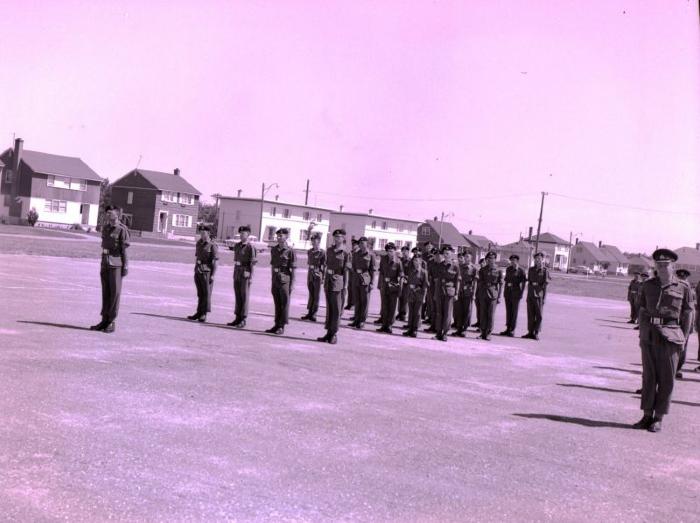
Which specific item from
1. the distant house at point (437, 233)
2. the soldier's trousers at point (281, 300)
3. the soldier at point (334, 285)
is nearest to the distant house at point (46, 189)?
the distant house at point (437, 233)

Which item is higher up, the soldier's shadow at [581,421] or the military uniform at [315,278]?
the military uniform at [315,278]

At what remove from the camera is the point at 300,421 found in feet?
24.4

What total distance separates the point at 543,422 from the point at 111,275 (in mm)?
7554

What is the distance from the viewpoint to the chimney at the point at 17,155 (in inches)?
3095

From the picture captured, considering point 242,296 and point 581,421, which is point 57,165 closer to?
point 242,296

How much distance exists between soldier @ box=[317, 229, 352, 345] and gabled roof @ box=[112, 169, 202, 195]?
7528cm

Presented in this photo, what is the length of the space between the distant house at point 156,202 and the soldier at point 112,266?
7296 centimetres

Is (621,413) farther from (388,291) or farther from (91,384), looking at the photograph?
(388,291)

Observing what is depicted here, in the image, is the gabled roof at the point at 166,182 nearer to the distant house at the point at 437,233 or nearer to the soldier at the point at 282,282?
the distant house at the point at 437,233

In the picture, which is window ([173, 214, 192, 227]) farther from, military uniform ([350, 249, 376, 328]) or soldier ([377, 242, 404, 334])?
military uniform ([350, 249, 376, 328])

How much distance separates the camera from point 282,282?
1423 centimetres

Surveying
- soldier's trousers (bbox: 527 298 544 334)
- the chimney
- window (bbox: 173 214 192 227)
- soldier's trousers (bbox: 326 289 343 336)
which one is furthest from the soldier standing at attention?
window (bbox: 173 214 192 227)

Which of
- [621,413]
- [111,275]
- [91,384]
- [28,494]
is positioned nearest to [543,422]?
[621,413]

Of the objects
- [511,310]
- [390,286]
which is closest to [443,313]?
[390,286]
